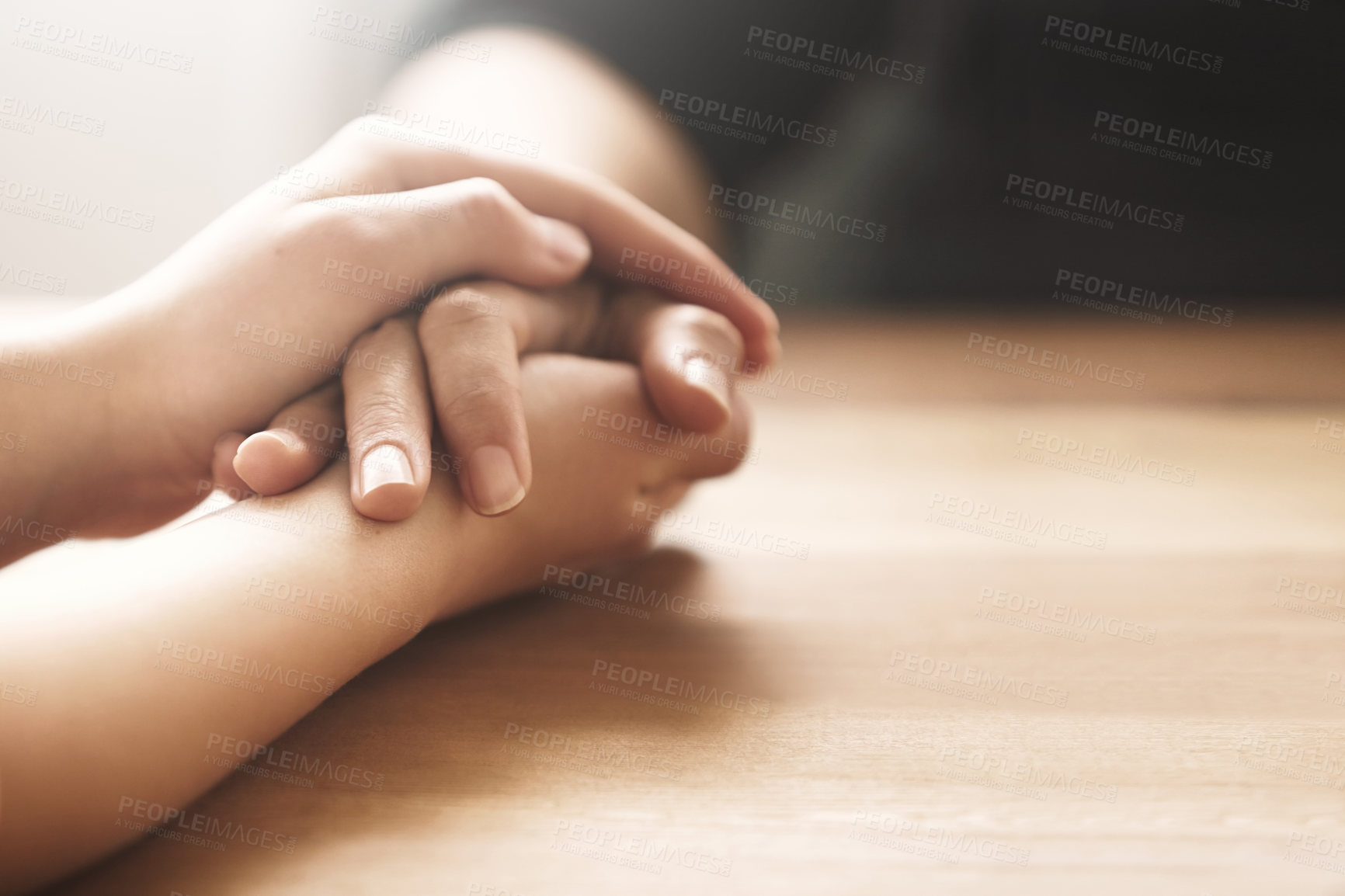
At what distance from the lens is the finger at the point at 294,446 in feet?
1.73

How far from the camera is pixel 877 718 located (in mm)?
490

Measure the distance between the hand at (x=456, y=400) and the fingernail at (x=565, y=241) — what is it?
3 centimetres

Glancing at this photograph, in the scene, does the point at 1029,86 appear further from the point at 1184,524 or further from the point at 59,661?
the point at 59,661

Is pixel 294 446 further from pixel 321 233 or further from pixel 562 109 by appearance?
pixel 562 109

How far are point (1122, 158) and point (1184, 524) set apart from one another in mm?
1185

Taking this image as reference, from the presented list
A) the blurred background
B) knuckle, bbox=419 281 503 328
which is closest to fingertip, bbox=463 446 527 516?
knuckle, bbox=419 281 503 328

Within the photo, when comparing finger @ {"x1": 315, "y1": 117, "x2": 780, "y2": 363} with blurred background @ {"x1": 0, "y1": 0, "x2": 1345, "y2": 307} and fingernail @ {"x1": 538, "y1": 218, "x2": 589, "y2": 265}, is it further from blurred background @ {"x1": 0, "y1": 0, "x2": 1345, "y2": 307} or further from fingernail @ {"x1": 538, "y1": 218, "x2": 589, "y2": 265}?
blurred background @ {"x1": 0, "y1": 0, "x2": 1345, "y2": 307}

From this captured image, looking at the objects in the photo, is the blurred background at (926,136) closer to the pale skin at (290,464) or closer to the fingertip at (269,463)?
the pale skin at (290,464)

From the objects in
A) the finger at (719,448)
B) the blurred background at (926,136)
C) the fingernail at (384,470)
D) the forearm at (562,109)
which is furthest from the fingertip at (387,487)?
the blurred background at (926,136)

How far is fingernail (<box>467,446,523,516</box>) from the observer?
0.55 meters

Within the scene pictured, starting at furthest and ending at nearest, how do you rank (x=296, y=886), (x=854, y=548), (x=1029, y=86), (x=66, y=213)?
1. (x=1029, y=86)
2. (x=66, y=213)
3. (x=854, y=548)
4. (x=296, y=886)

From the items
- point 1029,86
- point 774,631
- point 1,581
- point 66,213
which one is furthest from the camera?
point 1029,86

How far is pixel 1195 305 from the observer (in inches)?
66.9

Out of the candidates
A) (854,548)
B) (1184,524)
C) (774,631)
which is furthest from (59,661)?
(1184,524)
